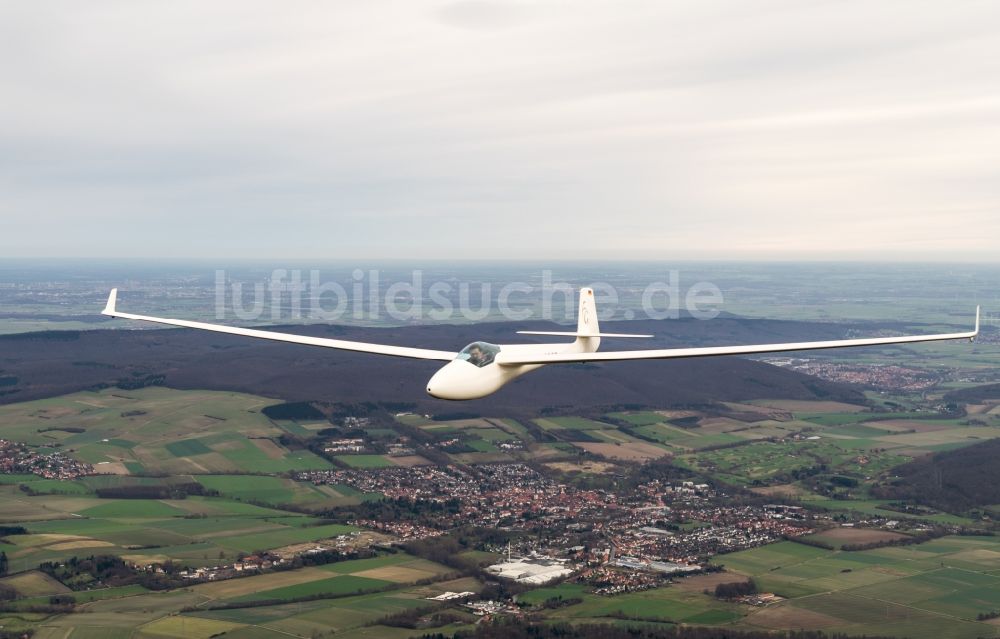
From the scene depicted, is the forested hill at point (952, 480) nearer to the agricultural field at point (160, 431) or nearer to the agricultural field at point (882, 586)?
the agricultural field at point (882, 586)

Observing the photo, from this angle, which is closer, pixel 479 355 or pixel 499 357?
pixel 479 355

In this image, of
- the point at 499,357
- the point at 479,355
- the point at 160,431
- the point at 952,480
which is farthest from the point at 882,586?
the point at 160,431

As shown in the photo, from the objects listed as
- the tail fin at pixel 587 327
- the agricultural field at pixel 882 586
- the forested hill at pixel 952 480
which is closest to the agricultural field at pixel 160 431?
the agricultural field at pixel 882 586

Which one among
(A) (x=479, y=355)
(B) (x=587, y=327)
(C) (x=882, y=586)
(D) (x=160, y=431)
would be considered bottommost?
(C) (x=882, y=586)

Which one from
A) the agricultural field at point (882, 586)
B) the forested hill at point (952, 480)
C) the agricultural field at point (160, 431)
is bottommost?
the agricultural field at point (882, 586)

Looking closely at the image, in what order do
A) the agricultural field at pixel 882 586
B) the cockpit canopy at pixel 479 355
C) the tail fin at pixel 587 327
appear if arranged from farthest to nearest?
the agricultural field at pixel 882 586
the tail fin at pixel 587 327
the cockpit canopy at pixel 479 355

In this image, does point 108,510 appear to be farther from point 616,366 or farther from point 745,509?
point 616,366

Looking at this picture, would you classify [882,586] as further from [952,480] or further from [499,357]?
[499,357]
